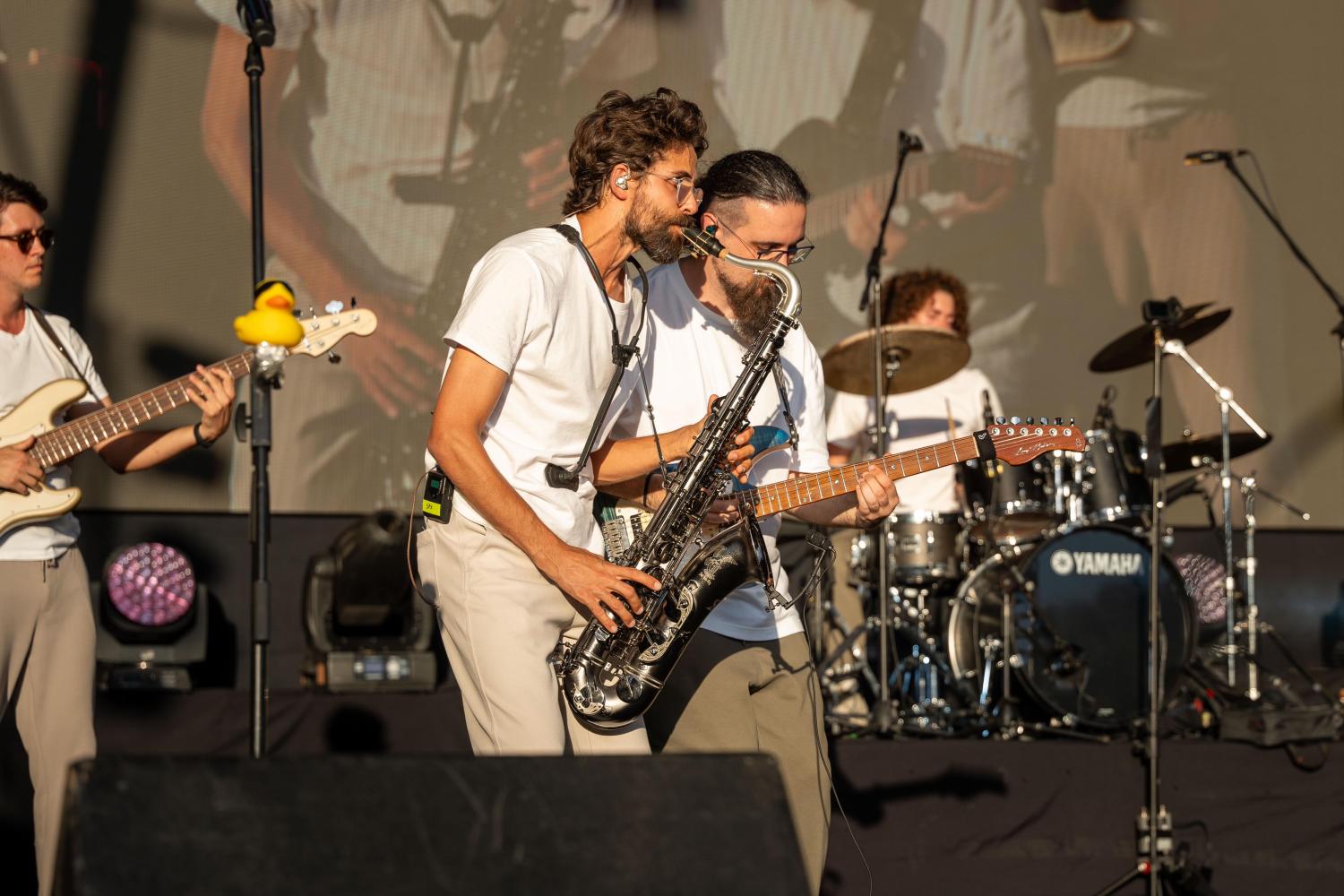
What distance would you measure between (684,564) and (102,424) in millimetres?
2101

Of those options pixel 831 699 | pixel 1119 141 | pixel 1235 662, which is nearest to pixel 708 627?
pixel 831 699

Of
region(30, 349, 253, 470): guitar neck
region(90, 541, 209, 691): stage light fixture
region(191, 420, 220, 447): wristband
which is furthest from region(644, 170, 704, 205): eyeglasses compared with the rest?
region(90, 541, 209, 691): stage light fixture

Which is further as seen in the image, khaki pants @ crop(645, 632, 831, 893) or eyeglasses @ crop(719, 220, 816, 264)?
eyeglasses @ crop(719, 220, 816, 264)

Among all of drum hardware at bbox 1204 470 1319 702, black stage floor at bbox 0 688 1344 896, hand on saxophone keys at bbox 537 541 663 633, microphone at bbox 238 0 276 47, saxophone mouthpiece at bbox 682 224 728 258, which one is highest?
microphone at bbox 238 0 276 47

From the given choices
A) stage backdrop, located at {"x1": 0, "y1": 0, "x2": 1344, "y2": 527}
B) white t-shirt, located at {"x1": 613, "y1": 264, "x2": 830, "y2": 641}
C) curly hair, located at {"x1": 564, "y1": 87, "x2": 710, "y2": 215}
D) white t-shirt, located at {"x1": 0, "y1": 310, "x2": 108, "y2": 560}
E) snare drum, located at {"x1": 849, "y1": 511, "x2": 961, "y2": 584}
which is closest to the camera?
curly hair, located at {"x1": 564, "y1": 87, "x2": 710, "y2": 215}

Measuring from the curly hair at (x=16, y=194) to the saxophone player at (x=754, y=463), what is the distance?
7.05 ft

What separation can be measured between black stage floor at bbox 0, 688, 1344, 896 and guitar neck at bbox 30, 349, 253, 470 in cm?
155

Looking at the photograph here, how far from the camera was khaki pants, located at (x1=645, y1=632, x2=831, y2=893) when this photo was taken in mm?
3770

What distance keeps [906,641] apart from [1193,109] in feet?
11.6

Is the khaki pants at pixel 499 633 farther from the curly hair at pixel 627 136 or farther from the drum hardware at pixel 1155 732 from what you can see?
the drum hardware at pixel 1155 732

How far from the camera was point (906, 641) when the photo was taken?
6.92m

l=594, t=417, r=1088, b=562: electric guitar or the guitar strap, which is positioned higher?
the guitar strap

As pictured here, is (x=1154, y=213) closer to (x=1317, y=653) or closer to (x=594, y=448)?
(x=1317, y=653)

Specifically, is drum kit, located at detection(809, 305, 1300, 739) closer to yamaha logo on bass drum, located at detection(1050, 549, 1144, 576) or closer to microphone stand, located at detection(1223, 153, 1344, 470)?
yamaha logo on bass drum, located at detection(1050, 549, 1144, 576)
